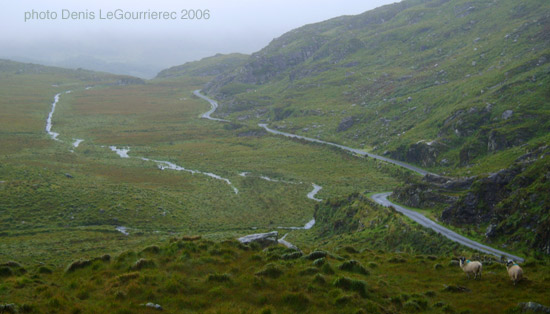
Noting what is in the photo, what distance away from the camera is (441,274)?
2023 centimetres

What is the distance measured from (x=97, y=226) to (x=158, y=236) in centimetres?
1013

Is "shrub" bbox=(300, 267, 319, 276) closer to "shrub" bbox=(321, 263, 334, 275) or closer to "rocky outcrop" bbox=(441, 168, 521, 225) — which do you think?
"shrub" bbox=(321, 263, 334, 275)

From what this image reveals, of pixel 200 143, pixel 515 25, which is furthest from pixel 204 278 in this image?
pixel 515 25

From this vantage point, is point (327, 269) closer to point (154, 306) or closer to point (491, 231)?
point (154, 306)

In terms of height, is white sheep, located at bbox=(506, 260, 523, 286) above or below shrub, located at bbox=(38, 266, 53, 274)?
above

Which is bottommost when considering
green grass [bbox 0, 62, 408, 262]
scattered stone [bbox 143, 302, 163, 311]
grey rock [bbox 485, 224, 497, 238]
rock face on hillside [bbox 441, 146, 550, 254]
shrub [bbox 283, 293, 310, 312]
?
green grass [bbox 0, 62, 408, 262]

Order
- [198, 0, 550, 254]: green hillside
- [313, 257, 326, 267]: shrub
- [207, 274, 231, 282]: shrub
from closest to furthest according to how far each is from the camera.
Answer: [207, 274, 231, 282]: shrub → [313, 257, 326, 267]: shrub → [198, 0, 550, 254]: green hillside

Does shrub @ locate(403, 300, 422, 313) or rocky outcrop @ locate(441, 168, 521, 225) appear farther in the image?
rocky outcrop @ locate(441, 168, 521, 225)

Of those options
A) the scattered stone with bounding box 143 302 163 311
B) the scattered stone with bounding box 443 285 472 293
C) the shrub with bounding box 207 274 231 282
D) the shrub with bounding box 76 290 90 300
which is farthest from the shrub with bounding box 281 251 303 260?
the shrub with bounding box 76 290 90 300

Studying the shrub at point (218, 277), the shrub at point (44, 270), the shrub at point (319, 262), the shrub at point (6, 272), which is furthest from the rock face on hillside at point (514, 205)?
the shrub at point (6, 272)

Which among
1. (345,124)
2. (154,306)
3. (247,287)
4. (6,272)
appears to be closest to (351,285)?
(247,287)

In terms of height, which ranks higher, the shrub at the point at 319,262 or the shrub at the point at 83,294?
the shrub at the point at 83,294

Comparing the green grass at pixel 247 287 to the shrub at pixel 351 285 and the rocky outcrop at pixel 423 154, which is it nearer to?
the shrub at pixel 351 285

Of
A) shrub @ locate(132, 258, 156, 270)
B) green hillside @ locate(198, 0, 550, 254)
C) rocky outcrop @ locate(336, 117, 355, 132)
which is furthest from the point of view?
rocky outcrop @ locate(336, 117, 355, 132)
